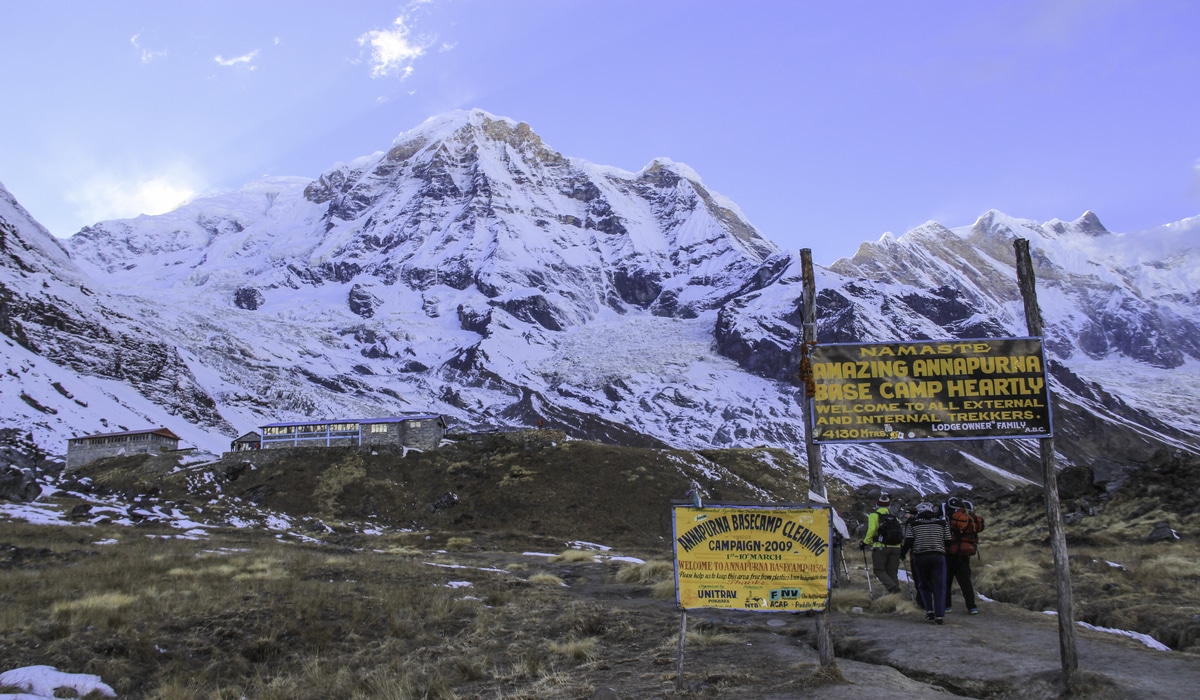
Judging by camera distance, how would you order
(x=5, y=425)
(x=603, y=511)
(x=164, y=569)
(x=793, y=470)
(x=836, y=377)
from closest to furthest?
(x=836, y=377) → (x=164, y=569) → (x=603, y=511) → (x=793, y=470) → (x=5, y=425)

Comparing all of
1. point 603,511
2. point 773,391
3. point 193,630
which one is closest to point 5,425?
point 603,511

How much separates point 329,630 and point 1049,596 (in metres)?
13.8

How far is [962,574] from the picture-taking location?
12906 mm

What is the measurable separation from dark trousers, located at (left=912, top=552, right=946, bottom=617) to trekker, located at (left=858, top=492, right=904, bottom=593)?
63.1 inches

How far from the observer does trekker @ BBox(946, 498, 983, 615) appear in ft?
42.0

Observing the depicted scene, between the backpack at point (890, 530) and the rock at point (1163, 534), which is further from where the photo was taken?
the rock at point (1163, 534)

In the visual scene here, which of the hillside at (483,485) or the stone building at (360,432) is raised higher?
the stone building at (360,432)

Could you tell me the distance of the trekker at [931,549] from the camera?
39.4 feet

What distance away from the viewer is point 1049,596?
46.8 feet

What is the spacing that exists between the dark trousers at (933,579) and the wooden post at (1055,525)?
10.8 feet

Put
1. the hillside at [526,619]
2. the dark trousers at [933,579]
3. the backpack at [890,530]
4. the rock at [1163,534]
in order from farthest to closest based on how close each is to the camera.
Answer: the rock at [1163,534], the backpack at [890,530], the dark trousers at [933,579], the hillside at [526,619]

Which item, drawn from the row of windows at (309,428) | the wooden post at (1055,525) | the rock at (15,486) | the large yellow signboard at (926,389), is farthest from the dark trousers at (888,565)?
the row of windows at (309,428)

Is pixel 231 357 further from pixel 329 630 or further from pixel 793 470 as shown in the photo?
pixel 329 630

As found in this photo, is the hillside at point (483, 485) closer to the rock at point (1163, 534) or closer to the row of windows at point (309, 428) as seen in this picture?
the row of windows at point (309, 428)
